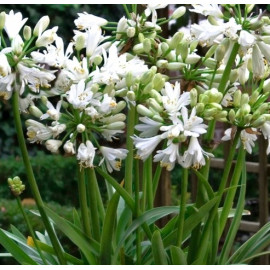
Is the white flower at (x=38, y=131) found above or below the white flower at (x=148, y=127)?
below

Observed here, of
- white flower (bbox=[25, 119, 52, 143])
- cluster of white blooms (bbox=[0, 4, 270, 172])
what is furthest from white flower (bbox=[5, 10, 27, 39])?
white flower (bbox=[25, 119, 52, 143])

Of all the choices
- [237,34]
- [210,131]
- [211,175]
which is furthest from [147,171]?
[211,175]

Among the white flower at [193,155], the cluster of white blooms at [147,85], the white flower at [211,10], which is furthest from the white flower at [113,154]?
the white flower at [211,10]

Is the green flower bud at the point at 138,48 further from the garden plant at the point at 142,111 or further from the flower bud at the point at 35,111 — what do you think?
the flower bud at the point at 35,111

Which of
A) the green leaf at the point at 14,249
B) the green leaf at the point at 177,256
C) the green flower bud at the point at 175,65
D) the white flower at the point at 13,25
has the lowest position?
the green leaf at the point at 14,249

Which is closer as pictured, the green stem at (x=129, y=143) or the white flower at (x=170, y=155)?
the white flower at (x=170, y=155)
